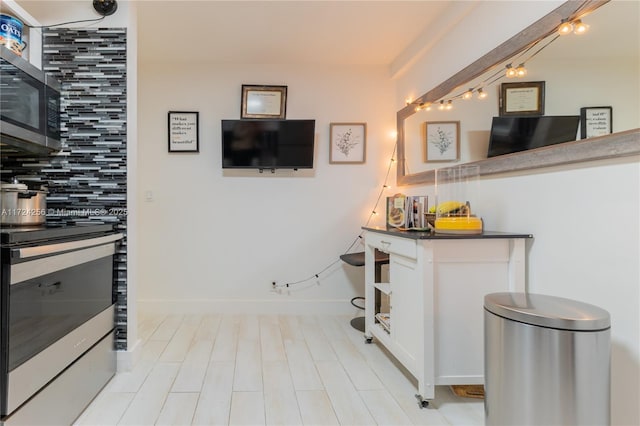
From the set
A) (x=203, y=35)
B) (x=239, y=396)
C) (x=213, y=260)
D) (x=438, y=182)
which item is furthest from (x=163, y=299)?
(x=438, y=182)

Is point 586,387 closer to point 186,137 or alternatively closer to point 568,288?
point 568,288

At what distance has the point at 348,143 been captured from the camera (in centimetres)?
329

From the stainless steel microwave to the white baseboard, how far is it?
1757 millimetres

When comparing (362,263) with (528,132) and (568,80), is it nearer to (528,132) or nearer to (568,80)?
(528,132)

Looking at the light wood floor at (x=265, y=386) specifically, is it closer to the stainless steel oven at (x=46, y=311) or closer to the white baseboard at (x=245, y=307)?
the stainless steel oven at (x=46, y=311)

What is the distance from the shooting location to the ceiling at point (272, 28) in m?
2.30

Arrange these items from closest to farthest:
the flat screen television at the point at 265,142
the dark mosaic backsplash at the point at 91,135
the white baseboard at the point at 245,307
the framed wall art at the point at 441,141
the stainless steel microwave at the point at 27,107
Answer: the stainless steel microwave at the point at 27,107 → the dark mosaic backsplash at the point at 91,135 → the framed wall art at the point at 441,141 → the flat screen television at the point at 265,142 → the white baseboard at the point at 245,307

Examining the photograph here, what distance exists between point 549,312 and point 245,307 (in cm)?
262

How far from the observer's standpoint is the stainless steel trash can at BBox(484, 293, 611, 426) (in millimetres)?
1105

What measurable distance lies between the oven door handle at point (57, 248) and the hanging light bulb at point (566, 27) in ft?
7.96

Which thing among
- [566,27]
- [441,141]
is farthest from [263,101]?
[566,27]

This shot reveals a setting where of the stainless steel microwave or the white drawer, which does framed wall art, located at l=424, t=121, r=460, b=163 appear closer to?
the white drawer

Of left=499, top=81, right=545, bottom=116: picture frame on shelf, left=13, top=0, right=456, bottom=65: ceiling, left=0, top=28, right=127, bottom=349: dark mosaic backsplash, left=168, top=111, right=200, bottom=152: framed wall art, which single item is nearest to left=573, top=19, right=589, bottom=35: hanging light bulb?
left=499, top=81, right=545, bottom=116: picture frame on shelf

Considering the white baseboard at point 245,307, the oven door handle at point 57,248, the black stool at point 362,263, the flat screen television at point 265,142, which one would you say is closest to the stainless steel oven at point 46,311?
the oven door handle at point 57,248
